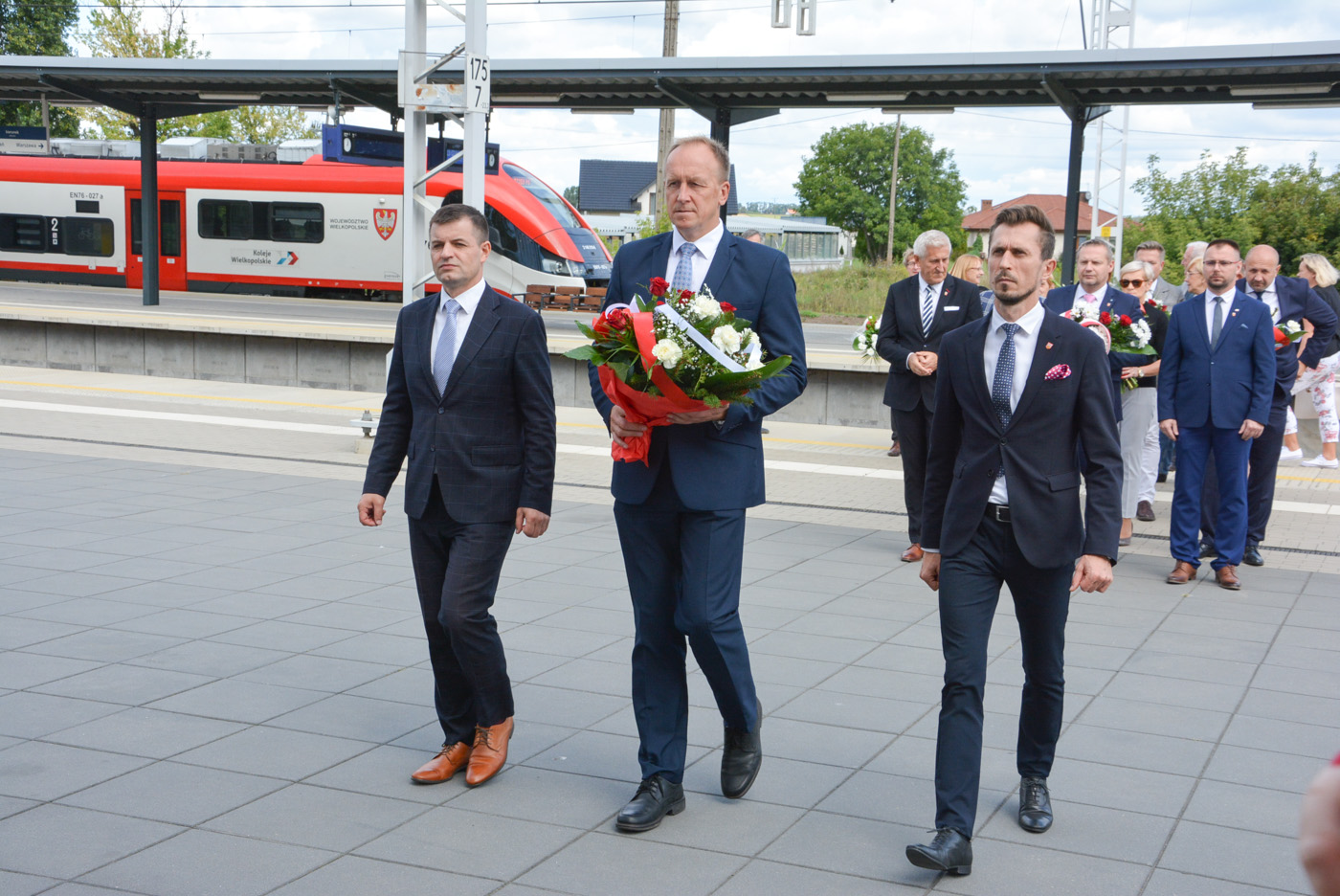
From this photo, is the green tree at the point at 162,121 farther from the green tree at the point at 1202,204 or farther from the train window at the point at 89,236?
the green tree at the point at 1202,204

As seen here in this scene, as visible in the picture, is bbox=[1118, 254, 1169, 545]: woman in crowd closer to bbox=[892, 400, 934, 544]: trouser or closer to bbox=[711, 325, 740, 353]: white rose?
bbox=[892, 400, 934, 544]: trouser

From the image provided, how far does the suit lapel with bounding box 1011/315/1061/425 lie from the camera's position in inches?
153

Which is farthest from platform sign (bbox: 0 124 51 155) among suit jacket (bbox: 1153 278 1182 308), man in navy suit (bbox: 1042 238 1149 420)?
man in navy suit (bbox: 1042 238 1149 420)

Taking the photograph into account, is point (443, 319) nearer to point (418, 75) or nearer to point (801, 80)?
point (418, 75)

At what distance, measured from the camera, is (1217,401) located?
304 inches

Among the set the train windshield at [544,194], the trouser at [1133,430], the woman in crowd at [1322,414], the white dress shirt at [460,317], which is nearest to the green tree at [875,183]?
the train windshield at [544,194]

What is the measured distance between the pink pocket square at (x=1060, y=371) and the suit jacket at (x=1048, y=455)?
0.05ft

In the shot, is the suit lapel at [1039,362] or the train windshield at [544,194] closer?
the suit lapel at [1039,362]

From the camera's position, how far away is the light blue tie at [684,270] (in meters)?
4.12

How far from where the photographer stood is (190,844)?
3805mm

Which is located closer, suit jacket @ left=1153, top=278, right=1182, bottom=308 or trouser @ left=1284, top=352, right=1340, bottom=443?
suit jacket @ left=1153, top=278, right=1182, bottom=308

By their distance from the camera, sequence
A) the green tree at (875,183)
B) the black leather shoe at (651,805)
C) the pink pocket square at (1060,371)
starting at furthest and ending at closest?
Answer: the green tree at (875,183) → the black leather shoe at (651,805) → the pink pocket square at (1060,371)

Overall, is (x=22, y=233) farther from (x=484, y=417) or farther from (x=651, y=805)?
(x=651, y=805)

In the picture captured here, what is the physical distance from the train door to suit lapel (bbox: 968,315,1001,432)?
30.7 m
